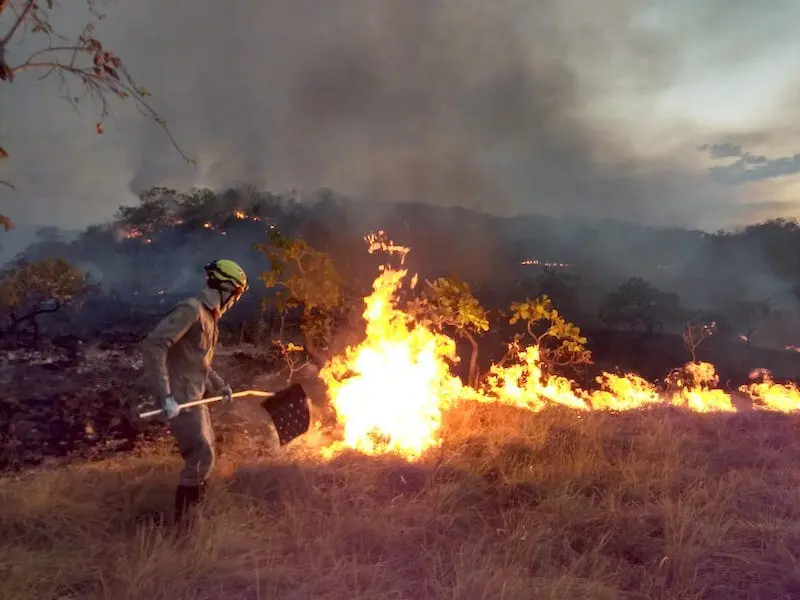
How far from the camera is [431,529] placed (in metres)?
4.33

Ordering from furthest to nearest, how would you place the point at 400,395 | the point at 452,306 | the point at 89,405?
the point at 89,405
the point at 452,306
the point at 400,395

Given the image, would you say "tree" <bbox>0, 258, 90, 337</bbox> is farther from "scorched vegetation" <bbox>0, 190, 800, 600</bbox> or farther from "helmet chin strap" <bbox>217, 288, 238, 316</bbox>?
"helmet chin strap" <bbox>217, 288, 238, 316</bbox>

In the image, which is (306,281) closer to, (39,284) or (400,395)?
(400,395)

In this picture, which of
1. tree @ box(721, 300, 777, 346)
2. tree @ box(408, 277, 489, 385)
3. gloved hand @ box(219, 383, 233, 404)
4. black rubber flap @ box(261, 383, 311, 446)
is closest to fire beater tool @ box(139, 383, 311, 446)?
black rubber flap @ box(261, 383, 311, 446)

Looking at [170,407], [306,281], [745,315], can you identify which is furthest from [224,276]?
[745,315]

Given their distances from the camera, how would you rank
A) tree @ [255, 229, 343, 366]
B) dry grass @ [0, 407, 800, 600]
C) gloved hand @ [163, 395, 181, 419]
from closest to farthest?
dry grass @ [0, 407, 800, 600] → gloved hand @ [163, 395, 181, 419] → tree @ [255, 229, 343, 366]

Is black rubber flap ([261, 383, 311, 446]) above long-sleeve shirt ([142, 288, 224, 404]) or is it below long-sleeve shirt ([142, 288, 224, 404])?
below

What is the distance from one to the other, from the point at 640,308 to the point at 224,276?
33.6 metres

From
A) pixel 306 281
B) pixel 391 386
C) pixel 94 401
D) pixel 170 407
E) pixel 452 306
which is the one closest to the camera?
pixel 170 407

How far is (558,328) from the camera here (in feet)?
42.6

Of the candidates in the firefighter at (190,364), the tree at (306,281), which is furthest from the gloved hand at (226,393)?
the tree at (306,281)

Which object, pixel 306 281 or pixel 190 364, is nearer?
pixel 190 364

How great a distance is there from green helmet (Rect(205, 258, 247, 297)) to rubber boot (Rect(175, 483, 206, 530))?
1452 millimetres

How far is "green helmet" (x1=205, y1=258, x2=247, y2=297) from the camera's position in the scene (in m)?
4.34
